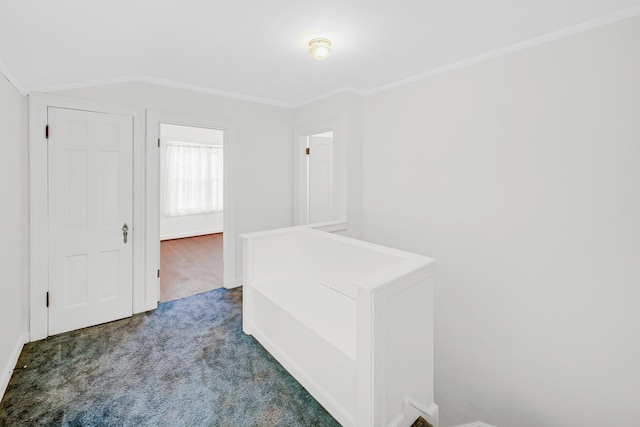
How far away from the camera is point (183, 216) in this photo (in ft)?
21.3

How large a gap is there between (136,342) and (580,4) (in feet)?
12.4

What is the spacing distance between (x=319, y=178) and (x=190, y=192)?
369cm

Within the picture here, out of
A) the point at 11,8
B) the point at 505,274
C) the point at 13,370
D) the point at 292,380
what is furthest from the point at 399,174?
the point at 13,370

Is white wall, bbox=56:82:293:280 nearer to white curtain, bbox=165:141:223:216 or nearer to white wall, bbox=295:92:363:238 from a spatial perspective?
white wall, bbox=295:92:363:238

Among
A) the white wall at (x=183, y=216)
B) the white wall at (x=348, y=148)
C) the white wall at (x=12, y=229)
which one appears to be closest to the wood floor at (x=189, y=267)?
the white wall at (x=183, y=216)

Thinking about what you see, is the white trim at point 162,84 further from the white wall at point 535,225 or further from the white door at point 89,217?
the white wall at point 535,225

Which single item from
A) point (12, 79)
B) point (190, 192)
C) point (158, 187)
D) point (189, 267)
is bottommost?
point (189, 267)

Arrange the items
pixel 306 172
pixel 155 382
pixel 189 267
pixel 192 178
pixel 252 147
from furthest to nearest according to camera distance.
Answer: pixel 192 178 → pixel 189 267 → pixel 306 172 → pixel 252 147 → pixel 155 382

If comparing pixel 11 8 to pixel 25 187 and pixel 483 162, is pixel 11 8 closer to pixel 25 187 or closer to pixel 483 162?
pixel 25 187

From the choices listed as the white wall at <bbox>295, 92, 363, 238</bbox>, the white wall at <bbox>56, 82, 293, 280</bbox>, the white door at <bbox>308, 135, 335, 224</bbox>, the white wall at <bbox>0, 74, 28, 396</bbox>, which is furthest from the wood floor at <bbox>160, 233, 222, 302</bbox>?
the white wall at <bbox>295, 92, 363, 238</bbox>

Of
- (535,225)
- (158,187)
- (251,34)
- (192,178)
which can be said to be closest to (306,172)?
(158,187)

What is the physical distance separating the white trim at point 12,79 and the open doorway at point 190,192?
10.4 ft

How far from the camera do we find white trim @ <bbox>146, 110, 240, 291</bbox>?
2.83m

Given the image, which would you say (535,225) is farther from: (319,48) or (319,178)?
(319,178)
